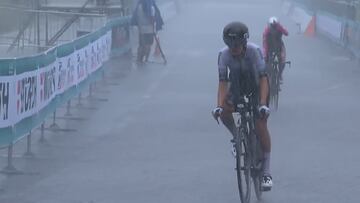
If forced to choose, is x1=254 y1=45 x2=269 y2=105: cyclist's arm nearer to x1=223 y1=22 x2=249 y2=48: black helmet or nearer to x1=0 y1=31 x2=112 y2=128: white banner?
x1=223 y1=22 x2=249 y2=48: black helmet

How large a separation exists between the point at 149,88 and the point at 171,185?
10524 millimetres

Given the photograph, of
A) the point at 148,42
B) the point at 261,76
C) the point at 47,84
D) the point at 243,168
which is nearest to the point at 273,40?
the point at 47,84

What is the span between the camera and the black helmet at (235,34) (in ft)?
31.1

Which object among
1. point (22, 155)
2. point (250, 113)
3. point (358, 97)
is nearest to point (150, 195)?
point (250, 113)

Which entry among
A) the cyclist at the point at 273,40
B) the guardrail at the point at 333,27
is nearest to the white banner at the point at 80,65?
the cyclist at the point at 273,40

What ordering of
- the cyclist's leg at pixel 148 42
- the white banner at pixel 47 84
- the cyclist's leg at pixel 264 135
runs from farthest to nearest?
the cyclist's leg at pixel 148 42, the white banner at pixel 47 84, the cyclist's leg at pixel 264 135

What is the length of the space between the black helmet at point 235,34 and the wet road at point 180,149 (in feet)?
5.58

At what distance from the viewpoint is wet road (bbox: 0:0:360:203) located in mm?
10781

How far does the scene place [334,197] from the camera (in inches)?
412

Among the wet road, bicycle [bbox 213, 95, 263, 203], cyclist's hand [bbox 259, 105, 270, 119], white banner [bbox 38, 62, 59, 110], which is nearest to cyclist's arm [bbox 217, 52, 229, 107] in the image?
bicycle [bbox 213, 95, 263, 203]

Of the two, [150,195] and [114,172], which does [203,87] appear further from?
[150,195]

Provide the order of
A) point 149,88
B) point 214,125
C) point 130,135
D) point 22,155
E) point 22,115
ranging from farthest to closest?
point 149,88, point 214,125, point 130,135, point 22,155, point 22,115

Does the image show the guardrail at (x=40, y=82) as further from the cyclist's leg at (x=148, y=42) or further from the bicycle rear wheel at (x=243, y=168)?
the cyclist's leg at (x=148, y=42)

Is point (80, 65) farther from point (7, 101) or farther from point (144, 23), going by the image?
point (144, 23)
